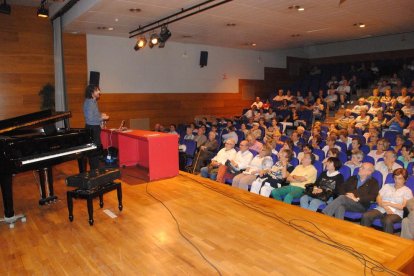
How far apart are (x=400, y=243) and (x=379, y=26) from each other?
761 cm

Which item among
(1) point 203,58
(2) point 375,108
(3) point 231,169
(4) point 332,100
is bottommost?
(3) point 231,169

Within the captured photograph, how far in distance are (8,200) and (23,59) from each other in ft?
19.3

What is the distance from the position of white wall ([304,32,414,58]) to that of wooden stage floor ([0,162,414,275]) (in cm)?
1115

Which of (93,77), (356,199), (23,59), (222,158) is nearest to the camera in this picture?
(356,199)

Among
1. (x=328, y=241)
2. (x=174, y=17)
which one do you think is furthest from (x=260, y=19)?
(x=328, y=241)

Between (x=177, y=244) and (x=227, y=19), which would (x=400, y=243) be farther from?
(x=227, y=19)

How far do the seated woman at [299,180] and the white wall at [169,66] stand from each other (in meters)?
6.71

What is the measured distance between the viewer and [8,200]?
3.70 meters

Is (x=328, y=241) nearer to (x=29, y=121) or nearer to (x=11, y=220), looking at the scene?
(x=11, y=220)

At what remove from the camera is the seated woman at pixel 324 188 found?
422cm

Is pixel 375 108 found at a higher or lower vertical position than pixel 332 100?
lower

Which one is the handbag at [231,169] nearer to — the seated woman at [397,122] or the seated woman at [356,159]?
the seated woman at [356,159]

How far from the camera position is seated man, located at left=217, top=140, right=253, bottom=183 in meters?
5.54

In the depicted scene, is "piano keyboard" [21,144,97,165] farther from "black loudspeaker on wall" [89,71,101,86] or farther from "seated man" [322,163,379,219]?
"black loudspeaker on wall" [89,71,101,86]
